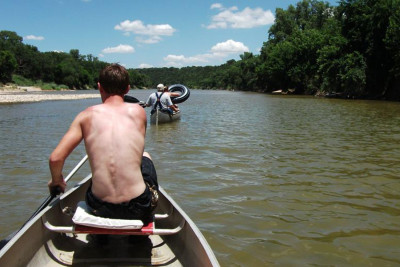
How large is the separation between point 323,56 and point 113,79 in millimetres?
40824

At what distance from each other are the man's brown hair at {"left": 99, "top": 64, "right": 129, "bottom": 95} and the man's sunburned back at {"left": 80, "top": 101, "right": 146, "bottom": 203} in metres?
0.19

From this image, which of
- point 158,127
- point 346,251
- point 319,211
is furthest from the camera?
point 158,127

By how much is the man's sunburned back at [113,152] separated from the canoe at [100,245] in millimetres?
375

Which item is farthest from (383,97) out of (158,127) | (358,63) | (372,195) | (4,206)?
(4,206)

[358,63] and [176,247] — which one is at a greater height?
[358,63]

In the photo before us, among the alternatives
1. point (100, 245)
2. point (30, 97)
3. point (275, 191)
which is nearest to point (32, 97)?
point (30, 97)

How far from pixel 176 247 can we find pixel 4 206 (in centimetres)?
296

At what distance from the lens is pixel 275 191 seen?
567 centimetres

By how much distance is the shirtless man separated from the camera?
9.18ft

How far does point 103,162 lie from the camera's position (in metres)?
2.79

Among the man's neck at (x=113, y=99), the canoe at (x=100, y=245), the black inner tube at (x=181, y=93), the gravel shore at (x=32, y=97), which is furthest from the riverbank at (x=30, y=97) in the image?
the man's neck at (x=113, y=99)

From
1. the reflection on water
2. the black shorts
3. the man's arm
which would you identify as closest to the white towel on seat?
the black shorts

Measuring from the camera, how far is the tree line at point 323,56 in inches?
1359

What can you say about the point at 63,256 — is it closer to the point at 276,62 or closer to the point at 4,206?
the point at 4,206
